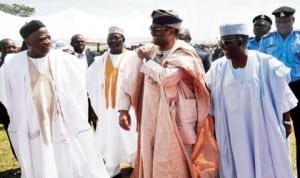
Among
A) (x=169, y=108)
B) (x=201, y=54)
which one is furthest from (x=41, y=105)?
(x=201, y=54)

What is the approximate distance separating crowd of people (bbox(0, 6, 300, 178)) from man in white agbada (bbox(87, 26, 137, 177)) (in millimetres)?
1134

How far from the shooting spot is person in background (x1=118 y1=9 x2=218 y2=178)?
4.11 metres

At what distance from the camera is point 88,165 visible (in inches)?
198

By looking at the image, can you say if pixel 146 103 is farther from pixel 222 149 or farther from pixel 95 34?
pixel 95 34

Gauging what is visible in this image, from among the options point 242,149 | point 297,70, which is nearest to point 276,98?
point 242,149

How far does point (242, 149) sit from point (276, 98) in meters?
0.53

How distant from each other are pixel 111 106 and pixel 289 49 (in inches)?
99.7

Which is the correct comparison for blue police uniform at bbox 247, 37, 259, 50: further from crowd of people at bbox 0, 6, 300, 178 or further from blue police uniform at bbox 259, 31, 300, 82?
crowd of people at bbox 0, 6, 300, 178

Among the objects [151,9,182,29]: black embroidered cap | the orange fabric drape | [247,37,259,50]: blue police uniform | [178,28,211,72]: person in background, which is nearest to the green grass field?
[247,37,259,50]: blue police uniform

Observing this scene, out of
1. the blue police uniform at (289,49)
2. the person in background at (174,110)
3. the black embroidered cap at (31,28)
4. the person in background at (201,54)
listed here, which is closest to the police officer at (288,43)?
the blue police uniform at (289,49)

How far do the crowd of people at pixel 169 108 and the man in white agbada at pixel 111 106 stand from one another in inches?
44.7

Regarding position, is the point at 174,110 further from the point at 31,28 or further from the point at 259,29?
the point at 259,29

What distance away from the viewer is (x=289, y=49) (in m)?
5.88

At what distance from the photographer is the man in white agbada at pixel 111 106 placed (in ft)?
20.7
